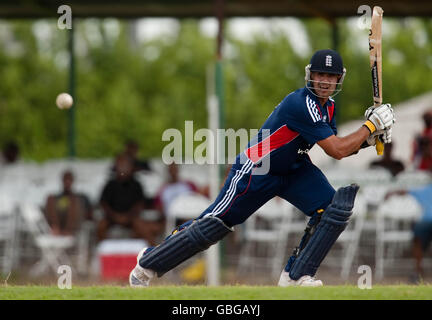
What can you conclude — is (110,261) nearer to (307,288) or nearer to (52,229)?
(52,229)

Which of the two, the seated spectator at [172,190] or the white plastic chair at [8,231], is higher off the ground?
the seated spectator at [172,190]

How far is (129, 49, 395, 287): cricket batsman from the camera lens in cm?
668

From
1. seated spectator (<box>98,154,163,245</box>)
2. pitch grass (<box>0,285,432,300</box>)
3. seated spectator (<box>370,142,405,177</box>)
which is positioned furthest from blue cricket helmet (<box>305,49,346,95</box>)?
seated spectator (<box>98,154,163,245</box>)

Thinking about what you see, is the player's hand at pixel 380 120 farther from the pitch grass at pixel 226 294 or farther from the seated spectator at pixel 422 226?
the seated spectator at pixel 422 226

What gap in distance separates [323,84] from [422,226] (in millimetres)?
5551

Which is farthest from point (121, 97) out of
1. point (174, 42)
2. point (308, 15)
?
point (308, 15)

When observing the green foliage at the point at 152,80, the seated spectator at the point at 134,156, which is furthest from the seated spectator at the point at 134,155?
the green foliage at the point at 152,80

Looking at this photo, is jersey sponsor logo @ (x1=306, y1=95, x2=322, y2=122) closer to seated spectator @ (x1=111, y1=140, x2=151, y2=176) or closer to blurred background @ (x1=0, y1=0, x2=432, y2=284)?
blurred background @ (x1=0, y1=0, x2=432, y2=284)

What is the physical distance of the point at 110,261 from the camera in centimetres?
1193

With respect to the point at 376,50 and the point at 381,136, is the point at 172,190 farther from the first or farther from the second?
the point at 381,136

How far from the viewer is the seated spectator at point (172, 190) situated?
520 inches

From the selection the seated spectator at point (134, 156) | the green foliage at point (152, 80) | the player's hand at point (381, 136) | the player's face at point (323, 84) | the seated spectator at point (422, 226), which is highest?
the green foliage at point (152, 80)

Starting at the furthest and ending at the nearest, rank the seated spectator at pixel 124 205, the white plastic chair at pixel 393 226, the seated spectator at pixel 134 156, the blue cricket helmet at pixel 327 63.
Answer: the seated spectator at pixel 134 156
the seated spectator at pixel 124 205
the white plastic chair at pixel 393 226
the blue cricket helmet at pixel 327 63

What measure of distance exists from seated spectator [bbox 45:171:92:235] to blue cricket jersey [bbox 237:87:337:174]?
265 inches
